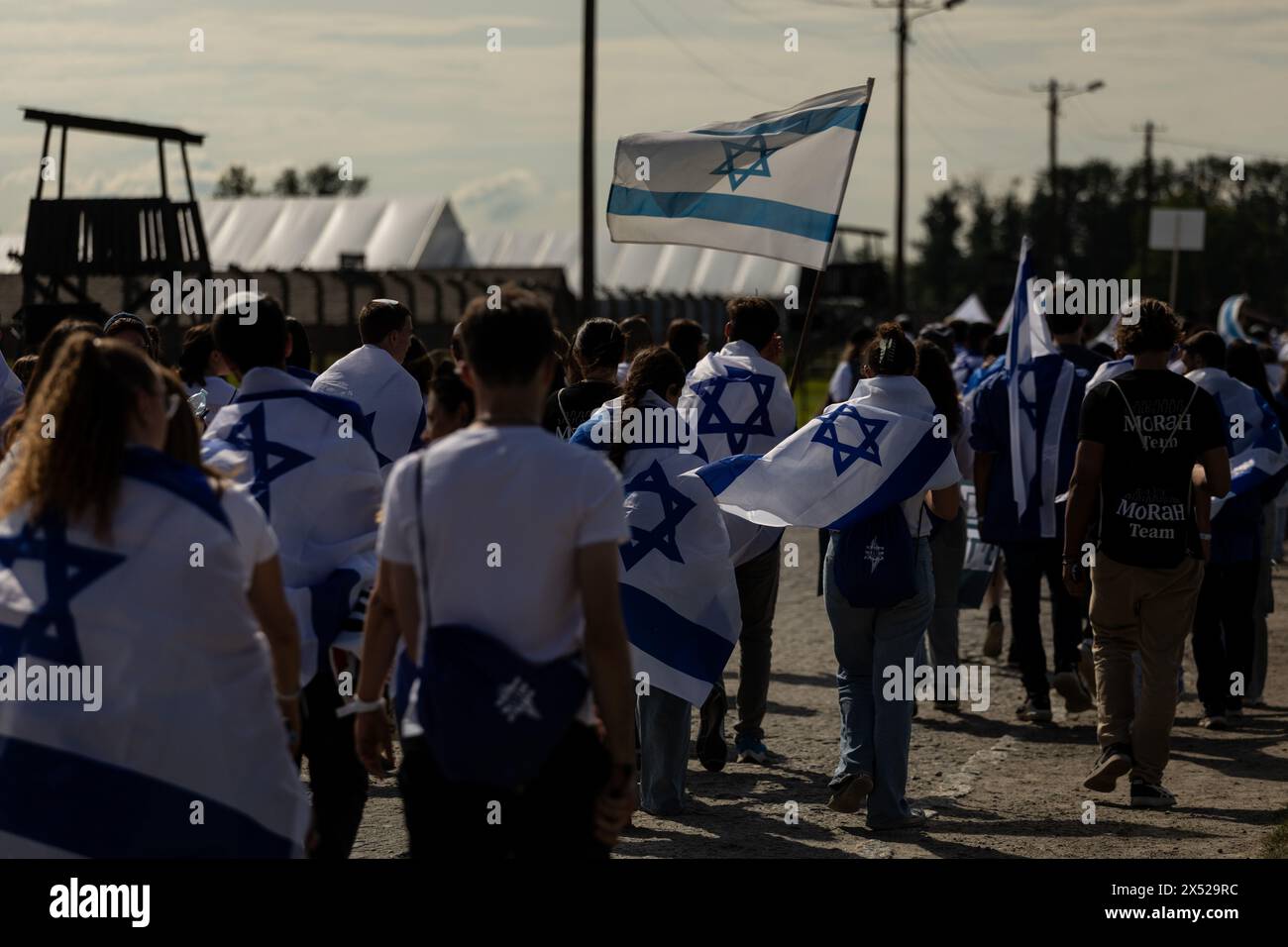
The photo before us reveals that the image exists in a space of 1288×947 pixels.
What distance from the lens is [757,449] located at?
29.3ft

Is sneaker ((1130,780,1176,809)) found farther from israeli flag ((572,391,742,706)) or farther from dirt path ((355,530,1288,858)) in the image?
israeli flag ((572,391,742,706))

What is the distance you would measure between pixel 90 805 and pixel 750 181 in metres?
6.38

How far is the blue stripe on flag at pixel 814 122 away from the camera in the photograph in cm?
939

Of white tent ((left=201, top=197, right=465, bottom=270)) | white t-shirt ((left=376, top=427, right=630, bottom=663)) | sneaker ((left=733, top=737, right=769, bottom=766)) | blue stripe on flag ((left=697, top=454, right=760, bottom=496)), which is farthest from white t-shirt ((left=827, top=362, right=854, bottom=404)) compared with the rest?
white tent ((left=201, top=197, right=465, bottom=270))

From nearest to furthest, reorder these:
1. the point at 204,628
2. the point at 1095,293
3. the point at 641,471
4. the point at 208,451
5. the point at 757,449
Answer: the point at 204,628 < the point at 208,451 < the point at 641,471 < the point at 757,449 < the point at 1095,293

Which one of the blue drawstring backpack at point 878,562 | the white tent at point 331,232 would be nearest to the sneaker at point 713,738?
the blue drawstring backpack at point 878,562

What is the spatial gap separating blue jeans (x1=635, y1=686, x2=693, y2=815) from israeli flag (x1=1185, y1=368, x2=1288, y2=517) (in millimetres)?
3591

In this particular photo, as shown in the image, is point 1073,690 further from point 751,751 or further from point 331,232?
point 331,232

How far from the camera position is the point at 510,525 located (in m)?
3.77

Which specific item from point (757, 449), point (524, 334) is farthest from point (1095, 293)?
point (524, 334)

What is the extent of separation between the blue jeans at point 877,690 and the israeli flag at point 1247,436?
3.06m

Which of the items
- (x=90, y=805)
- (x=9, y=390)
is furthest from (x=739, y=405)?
(x=90, y=805)
